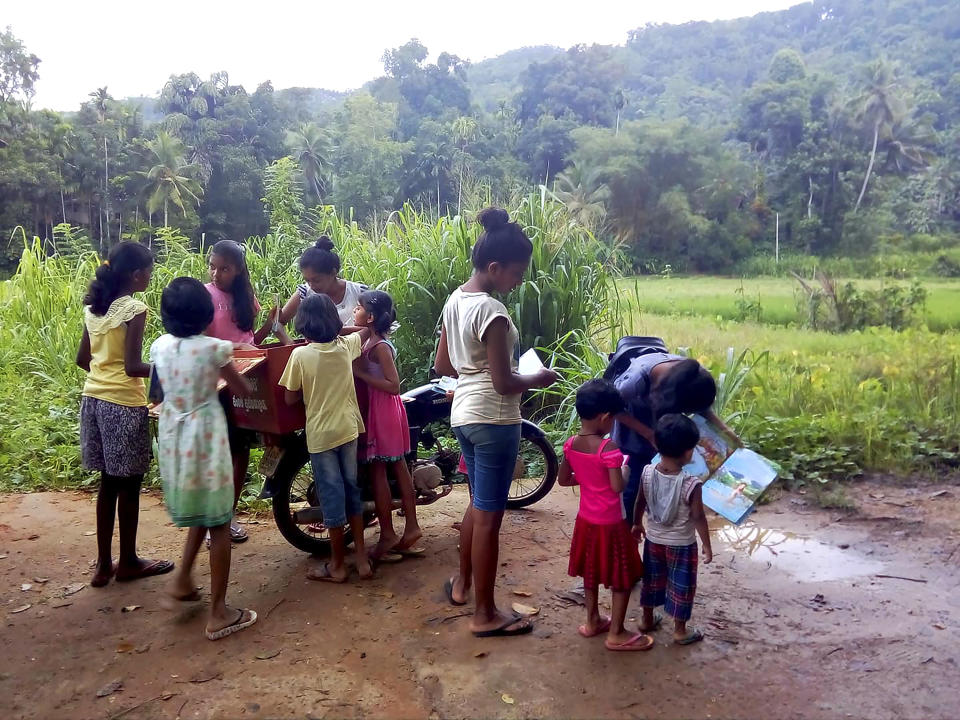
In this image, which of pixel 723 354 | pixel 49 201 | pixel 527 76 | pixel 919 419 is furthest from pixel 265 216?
pixel 527 76

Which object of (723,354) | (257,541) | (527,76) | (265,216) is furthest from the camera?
(527,76)

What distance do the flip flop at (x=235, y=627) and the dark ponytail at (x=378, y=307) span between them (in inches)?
48.4

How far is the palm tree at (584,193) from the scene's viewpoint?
6594 millimetres

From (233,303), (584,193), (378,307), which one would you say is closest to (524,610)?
(378,307)

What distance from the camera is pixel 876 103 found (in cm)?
977

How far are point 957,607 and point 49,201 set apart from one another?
11983mm

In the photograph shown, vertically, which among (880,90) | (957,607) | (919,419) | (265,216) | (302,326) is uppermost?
(880,90)

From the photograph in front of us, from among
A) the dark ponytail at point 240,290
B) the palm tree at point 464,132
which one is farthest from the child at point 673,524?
the palm tree at point 464,132

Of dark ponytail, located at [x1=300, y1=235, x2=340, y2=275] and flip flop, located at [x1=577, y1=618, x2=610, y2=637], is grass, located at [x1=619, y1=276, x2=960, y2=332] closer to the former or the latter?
dark ponytail, located at [x1=300, y1=235, x2=340, y2=275]

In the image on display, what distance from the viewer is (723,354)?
548 centimetres

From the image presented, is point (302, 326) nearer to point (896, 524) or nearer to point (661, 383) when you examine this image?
point (661, 383)

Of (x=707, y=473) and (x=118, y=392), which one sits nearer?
(x=707, y=473)

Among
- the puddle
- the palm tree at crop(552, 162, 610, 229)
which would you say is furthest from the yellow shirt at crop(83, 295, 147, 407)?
the palm tree at crop(552, 162, 610, 229)

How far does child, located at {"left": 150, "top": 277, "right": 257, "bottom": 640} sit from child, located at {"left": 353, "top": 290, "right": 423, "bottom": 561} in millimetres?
673
